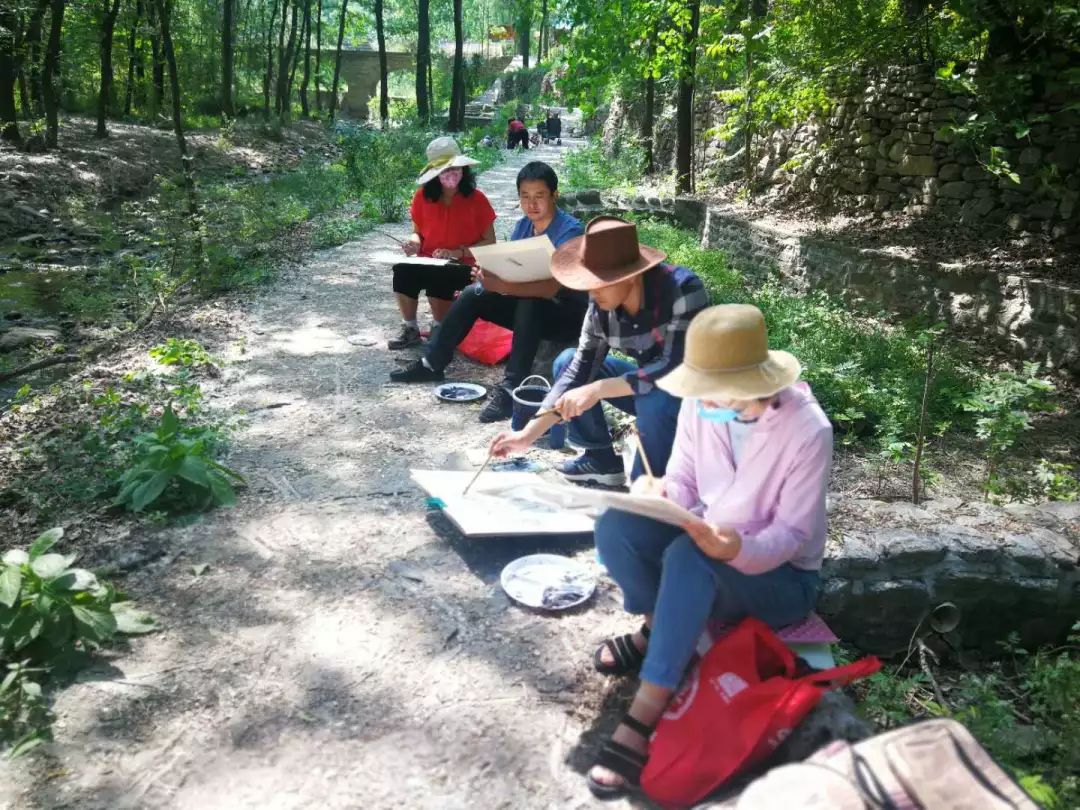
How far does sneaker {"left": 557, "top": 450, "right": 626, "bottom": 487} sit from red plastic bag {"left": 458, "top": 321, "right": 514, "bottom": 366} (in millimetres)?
1727

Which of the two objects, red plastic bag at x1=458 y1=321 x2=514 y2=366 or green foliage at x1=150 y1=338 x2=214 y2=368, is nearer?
green foliage at x1=150 y1=338 x2=214 y2=368

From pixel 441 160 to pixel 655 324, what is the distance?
3.03m

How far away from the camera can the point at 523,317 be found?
15.1 feet

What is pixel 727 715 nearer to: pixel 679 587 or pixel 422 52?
pixel 679 587

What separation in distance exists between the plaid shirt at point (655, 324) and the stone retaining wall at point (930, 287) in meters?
4.01

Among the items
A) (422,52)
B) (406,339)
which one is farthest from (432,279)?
(422,52)

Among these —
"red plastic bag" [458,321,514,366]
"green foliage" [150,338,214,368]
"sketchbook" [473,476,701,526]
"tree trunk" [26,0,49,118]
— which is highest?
"tree trunk" [26,0,49,118]

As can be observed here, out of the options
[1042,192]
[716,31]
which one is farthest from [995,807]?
[716,31]

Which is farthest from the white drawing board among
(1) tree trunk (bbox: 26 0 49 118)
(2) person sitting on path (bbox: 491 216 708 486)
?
(1) tree trunk (bbox: 26 0 49 118)

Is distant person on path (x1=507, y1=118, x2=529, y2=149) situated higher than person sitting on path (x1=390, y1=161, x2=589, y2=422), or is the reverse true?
distant person on path (x1=507, y1=118, x2=529, y2=149)

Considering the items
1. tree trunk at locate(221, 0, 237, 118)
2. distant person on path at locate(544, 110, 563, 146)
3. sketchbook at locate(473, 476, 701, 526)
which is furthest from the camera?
distant person on path at locate(544, 110, 563, 146)

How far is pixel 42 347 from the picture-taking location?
700 centimetres

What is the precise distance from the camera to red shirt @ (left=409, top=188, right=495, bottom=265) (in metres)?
5.71

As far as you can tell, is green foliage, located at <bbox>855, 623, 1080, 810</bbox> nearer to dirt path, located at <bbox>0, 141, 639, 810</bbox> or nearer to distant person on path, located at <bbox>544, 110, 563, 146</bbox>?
dirt path, located at <bbox>0, 141, 639, 810</bbox>
